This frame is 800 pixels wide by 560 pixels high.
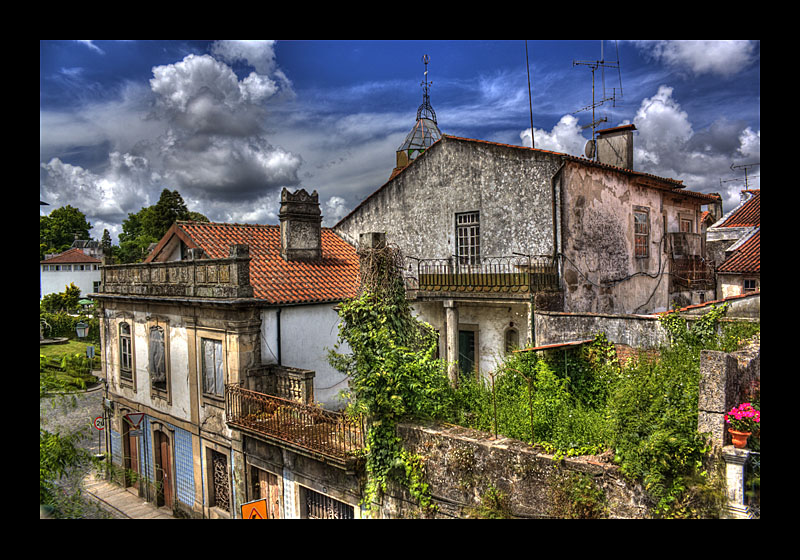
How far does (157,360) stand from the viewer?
55.0 feet

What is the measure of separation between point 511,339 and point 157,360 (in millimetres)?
10616

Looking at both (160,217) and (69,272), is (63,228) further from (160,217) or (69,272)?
(160,217)

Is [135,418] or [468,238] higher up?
[468,238]

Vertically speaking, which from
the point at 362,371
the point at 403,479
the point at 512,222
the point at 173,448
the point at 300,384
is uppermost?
the point at 512,222

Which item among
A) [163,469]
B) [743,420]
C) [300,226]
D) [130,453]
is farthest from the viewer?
[130,453]

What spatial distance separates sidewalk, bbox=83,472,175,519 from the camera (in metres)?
16.2

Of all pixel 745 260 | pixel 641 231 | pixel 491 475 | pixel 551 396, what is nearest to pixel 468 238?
pixel 641 231

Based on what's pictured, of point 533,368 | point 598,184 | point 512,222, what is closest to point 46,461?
point 533,368

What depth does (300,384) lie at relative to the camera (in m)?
12.6

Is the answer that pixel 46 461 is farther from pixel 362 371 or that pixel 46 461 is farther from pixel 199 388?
pixel 199 388

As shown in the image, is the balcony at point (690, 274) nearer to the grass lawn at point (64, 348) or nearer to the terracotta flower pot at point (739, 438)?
the terracotta flower pot at point (739, 438)

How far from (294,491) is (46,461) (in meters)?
6.29

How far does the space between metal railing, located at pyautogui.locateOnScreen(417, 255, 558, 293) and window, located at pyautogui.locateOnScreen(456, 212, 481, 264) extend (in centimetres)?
15

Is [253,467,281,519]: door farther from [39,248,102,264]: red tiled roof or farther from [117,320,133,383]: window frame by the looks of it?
[39,248,102,264]: red tiled roof
